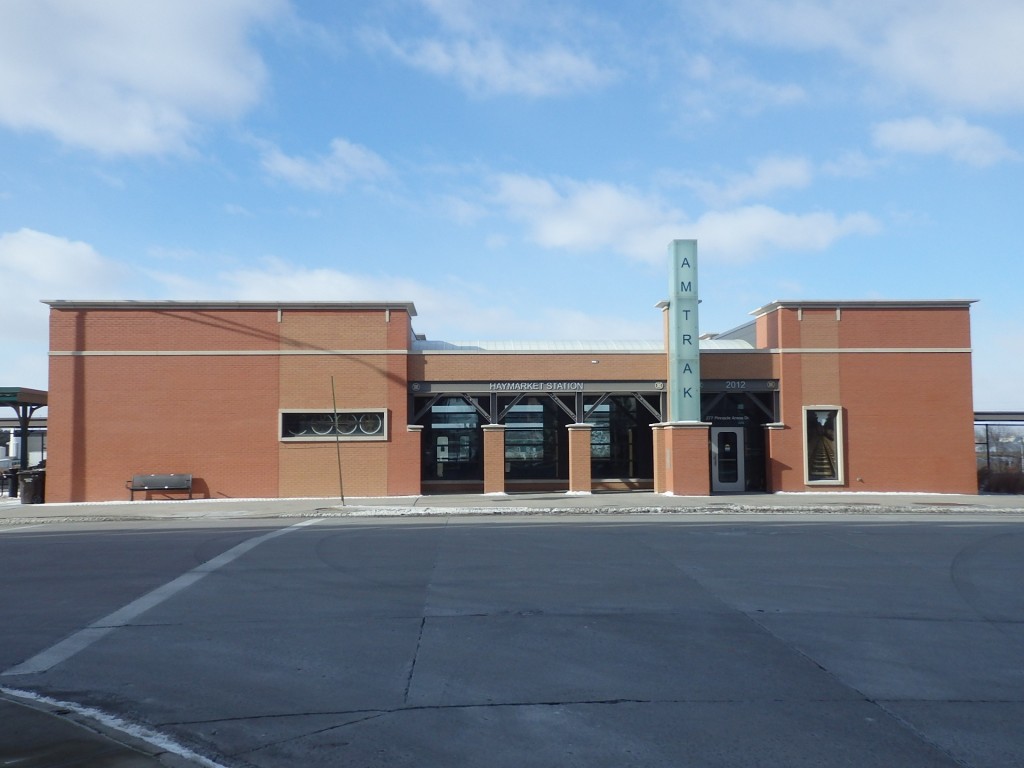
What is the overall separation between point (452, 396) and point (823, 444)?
1192 cm

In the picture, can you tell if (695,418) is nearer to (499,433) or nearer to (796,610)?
(499,433)

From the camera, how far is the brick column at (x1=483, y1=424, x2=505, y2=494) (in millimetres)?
28312

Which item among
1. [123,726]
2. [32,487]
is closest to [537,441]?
[32,487]

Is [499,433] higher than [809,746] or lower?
higher

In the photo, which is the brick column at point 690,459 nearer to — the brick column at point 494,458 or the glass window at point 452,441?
the brick column at point 494,458

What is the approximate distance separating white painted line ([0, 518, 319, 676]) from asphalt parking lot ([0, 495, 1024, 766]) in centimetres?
4

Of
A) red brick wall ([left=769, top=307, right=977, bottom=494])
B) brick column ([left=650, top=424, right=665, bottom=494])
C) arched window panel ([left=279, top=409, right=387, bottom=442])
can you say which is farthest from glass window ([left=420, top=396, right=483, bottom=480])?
red brick wall ([left=769, top=307, right=977, bottom=494])

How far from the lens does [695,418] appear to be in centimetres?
2797

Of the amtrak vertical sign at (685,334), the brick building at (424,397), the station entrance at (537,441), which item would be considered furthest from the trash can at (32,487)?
the amtrak vertical sign at (685,334)

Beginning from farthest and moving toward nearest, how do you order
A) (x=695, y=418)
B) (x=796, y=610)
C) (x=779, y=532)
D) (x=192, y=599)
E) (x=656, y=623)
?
(x=695, y=418)
(x=779, y=532)
(x=192, y=599)
(x=796, y=610)
(x=656, y=623)

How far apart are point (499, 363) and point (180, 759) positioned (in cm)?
2380

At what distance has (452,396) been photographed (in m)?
29.6

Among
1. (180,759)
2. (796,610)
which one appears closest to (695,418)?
(796,610)

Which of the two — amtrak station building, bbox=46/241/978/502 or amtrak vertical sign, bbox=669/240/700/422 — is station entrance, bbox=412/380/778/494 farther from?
amtrak vertical sign, bbox=669/240/700/422
